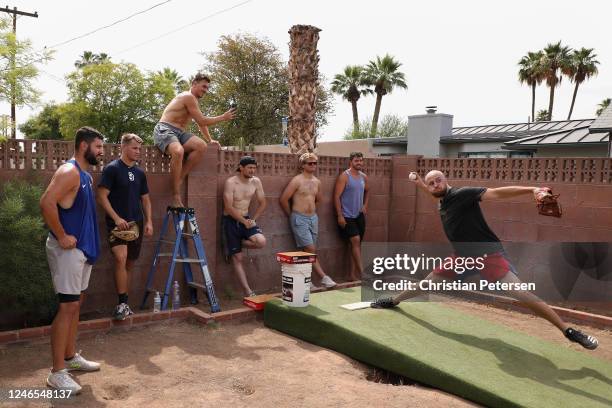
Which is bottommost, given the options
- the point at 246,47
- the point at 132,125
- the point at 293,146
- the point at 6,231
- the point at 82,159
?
the point at 6,231

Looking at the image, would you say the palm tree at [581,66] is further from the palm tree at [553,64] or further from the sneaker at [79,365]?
the sneaker at [79,365]

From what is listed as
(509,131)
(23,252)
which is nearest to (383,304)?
(23,252)

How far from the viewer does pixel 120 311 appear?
17.4 ft

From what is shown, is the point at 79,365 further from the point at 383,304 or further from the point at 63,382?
the point at 383,304

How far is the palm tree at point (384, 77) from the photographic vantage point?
3884cm

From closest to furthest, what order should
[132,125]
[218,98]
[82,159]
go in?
1. [82,159]
2. [218,98]
3. [132,125]

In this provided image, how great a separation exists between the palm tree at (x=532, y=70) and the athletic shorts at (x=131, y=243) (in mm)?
35944

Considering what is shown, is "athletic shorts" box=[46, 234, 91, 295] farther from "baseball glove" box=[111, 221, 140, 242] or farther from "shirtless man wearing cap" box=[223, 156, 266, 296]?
"shirtless man wearing cap" box=[223, 156, 266, 296]

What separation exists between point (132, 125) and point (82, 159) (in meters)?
27.5

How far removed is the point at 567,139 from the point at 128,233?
14401 millimetres

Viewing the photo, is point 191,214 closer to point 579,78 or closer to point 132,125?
point 132,125

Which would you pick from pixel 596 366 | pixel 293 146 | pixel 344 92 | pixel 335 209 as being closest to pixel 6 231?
pixel 335 209

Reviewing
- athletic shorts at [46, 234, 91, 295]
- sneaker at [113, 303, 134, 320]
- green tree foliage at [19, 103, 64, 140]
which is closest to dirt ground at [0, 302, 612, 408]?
sneaker at [113, 303, 134, 320]

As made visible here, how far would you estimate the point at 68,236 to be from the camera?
3.74m
